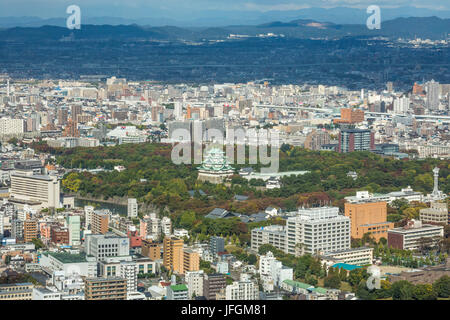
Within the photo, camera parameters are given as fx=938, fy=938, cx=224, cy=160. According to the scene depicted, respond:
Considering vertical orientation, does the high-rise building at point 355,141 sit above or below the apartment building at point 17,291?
below

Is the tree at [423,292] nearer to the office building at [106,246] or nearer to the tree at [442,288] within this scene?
the tree at [442,288]

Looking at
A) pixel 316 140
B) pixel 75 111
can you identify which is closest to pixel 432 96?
pixel 316 140

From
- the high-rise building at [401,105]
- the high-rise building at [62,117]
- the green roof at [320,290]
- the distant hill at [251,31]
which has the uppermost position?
the distant hill at [251,31]

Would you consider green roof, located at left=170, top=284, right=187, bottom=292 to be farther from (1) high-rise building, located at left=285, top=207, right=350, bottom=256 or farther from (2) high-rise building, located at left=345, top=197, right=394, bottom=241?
(2) high-rise building, located at left=345, top=197, right=394, bottom=241

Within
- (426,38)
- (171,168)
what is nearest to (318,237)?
(171,168)

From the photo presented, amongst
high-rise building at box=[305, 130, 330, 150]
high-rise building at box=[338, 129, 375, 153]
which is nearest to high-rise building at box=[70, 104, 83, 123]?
high-rise building at box=[305, 130, 330, 150]

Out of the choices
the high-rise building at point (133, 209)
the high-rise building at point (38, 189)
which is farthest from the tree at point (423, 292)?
the high-rise building at point (38, 189)

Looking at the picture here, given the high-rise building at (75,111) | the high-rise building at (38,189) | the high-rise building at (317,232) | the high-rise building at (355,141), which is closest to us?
the high-rise building at (317,232)
